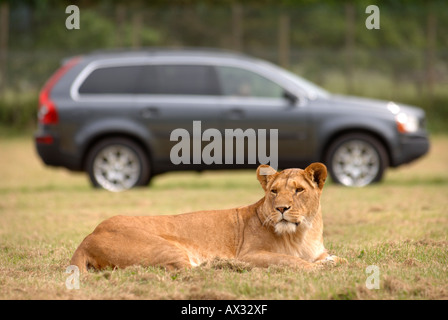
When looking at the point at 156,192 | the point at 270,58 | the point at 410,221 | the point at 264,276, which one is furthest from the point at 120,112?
the point at 270,58

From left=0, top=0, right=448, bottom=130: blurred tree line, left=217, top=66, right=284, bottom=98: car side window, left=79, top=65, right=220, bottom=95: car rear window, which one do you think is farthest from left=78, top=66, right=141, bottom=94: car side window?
left=0, top=0, right=448, bottom=130: blurred tree line

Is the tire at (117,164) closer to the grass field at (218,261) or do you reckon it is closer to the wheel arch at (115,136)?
the wheel arch at (115,136)

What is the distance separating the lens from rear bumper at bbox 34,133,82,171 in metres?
12.0

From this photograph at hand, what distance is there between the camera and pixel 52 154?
1205cm

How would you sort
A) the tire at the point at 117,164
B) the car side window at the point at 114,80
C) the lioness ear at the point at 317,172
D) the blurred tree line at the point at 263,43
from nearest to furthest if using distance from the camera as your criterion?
the lioness ear at the point at 317,172 → the tire at the point at 117,164 → the car side window at the point at 114,80 → the blurred tree line at the point at 263,43

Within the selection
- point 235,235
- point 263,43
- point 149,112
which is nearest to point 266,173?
point 235,235

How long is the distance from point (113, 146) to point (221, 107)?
158cm

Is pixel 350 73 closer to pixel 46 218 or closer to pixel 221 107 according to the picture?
pixel 221 107

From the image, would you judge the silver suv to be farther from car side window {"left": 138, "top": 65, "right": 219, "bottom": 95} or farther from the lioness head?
the lioness head

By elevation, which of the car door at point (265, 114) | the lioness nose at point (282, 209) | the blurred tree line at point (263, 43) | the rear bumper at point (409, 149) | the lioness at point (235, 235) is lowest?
the lioness at point (235, 235)

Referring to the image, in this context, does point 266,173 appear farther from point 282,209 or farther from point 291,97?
point 291,97

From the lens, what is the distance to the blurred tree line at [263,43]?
21812 millimetres

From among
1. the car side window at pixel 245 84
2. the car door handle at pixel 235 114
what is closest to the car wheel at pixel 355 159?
the car side window at pixel 245 84

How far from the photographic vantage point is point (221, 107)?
12.1m
